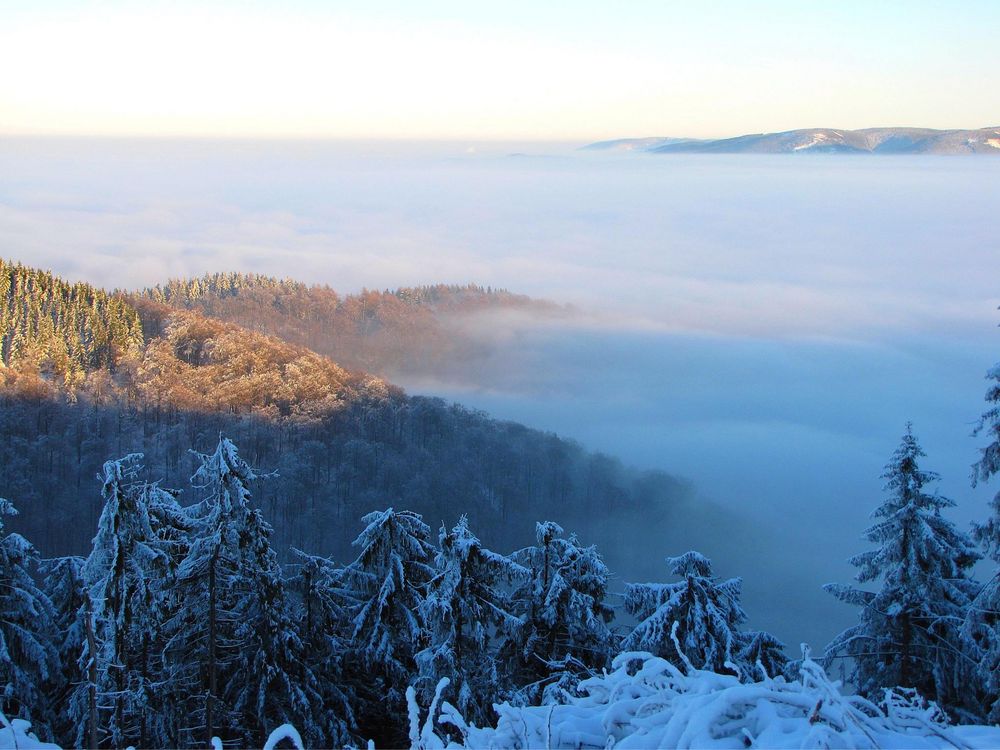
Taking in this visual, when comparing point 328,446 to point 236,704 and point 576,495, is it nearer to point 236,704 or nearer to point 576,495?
point 576,495

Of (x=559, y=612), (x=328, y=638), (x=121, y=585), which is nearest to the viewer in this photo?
(x=121, y=585)

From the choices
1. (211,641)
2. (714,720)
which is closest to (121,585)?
(211,641)

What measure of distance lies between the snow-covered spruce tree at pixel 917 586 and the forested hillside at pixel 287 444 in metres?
75.9

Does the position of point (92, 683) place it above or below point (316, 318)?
above

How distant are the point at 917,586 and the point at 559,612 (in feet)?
20.4

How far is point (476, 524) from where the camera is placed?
330 ft

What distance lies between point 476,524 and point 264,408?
29895 millimetres

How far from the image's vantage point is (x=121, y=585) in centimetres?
1276

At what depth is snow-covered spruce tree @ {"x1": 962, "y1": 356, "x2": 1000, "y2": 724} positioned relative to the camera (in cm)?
1100

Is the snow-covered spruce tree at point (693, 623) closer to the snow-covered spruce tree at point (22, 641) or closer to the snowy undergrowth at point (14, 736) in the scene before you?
the snow-covered spruce tree at point (22, 641)

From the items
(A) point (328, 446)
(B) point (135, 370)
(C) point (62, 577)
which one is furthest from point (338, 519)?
(C) point (62, 577)

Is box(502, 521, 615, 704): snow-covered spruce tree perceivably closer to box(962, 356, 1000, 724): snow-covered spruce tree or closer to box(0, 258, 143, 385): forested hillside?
box(962, 356, 1000, 724): snow-covered spruce tree

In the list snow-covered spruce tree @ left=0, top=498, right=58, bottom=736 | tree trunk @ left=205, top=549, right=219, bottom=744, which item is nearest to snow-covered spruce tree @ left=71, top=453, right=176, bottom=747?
tree trunk @ left=205, top=549, right=219, bottom=744

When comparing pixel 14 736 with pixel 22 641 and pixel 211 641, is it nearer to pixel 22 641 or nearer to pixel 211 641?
pixel 211 641
